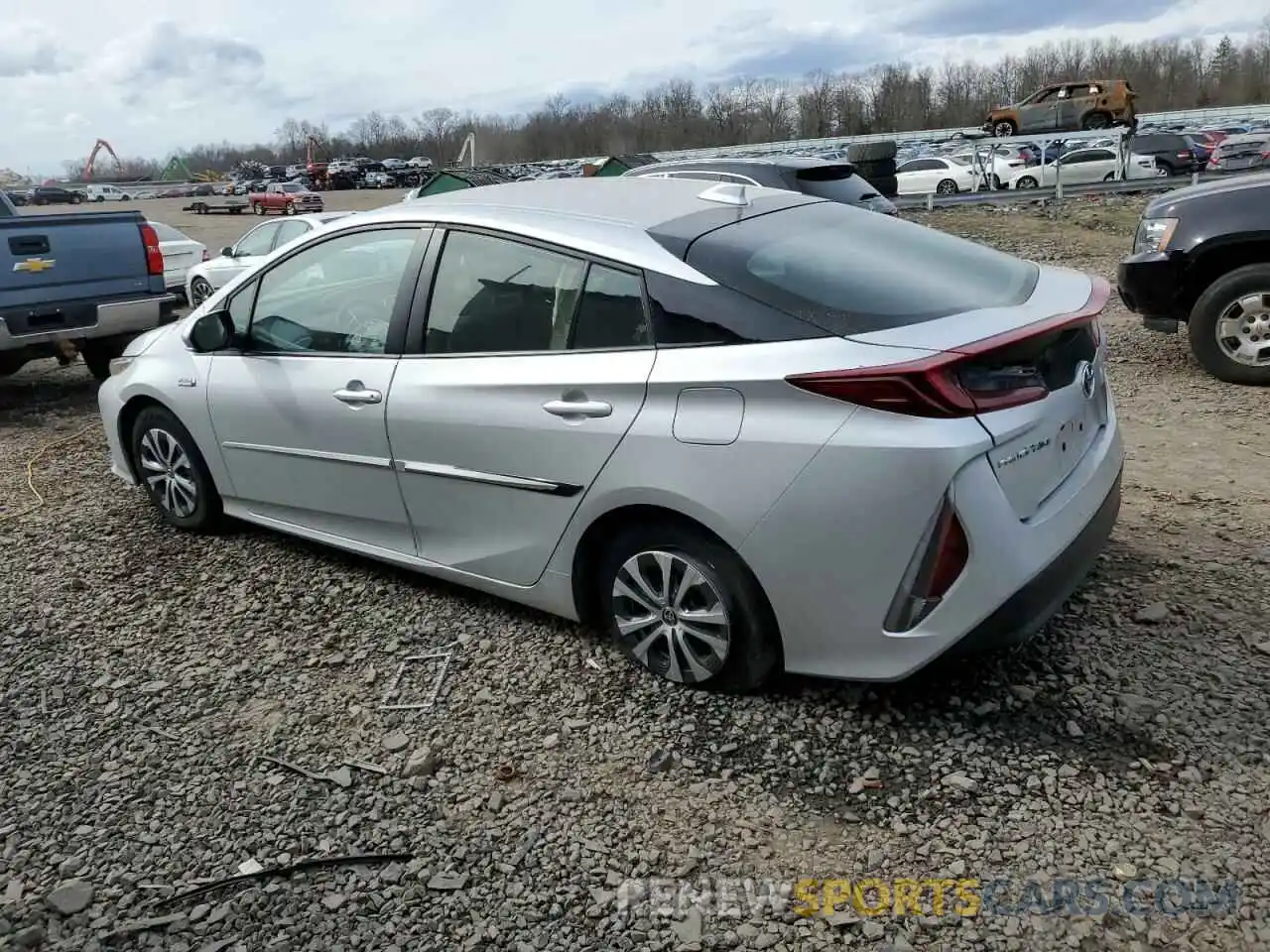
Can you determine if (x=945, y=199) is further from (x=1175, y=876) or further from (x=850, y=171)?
(x=1175, y=876)

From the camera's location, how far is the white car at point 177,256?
14.4 m

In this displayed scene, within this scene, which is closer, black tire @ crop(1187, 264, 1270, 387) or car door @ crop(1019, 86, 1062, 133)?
black tire @ crop(1187, 264, 1270, 387)

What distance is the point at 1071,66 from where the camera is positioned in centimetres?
8375

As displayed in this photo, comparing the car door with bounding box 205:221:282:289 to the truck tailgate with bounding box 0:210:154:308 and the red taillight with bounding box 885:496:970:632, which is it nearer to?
the truck tailgate with bounding box 0:210:154:308

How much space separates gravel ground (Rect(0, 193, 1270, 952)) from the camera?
7.86 feet

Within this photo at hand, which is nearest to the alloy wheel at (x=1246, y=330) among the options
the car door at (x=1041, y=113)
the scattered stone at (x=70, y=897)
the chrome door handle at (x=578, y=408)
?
the chrome door handle at (x=578, y=408)

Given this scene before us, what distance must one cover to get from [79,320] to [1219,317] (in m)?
8.11

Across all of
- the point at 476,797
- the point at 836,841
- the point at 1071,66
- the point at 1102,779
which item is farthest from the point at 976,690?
the point at 1071,66

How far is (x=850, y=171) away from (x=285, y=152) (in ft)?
370

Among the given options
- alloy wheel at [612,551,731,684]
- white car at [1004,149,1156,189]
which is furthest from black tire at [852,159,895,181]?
alloy wheel at [612,551,731,684]

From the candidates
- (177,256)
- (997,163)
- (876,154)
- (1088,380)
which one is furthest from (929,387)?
(997,163)

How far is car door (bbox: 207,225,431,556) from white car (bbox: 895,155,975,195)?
76.7 ft

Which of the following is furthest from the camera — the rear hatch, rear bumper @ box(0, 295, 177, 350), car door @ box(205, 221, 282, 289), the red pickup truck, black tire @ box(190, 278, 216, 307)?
the red pickup truck

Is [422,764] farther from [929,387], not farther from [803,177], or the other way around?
[803,177]
